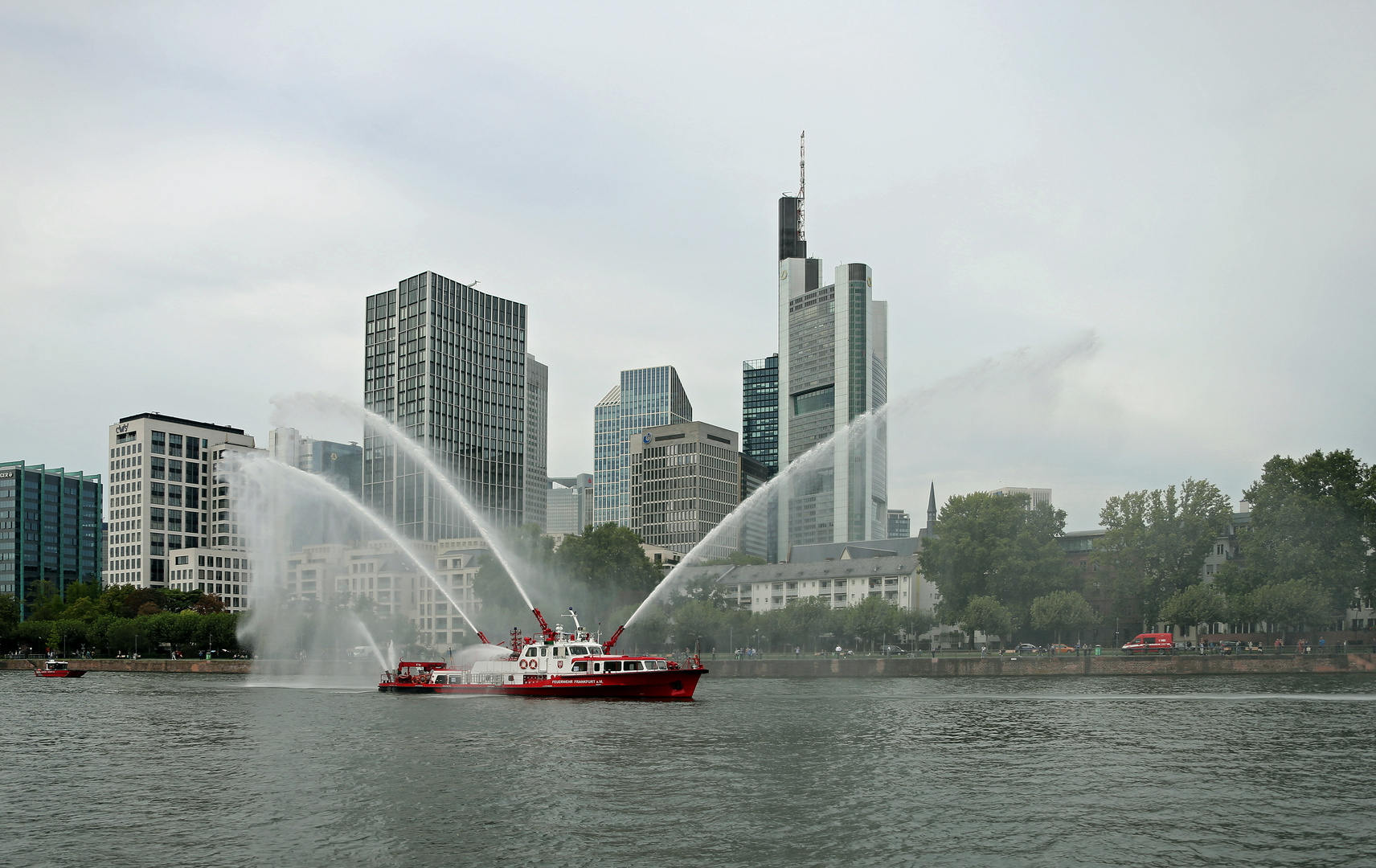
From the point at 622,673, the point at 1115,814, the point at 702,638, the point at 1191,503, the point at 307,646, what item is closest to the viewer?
the point at 1115,814

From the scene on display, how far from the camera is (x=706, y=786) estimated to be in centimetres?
4122

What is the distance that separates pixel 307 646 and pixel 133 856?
90601mm

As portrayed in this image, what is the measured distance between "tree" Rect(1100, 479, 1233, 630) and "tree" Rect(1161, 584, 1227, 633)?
18.5 ft

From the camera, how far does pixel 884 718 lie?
66875 mm

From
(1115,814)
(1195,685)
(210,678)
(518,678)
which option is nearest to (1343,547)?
(1195,685)

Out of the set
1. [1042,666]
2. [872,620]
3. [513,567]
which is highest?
[513,567]

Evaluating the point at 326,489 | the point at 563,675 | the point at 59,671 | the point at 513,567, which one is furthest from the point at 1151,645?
the point at 59,671

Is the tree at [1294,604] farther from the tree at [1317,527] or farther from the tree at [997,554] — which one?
the tree at [997,554]

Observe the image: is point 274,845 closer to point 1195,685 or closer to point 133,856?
point 133,856

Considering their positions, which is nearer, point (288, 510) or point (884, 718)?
point (884, 718)

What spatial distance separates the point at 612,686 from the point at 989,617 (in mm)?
64560

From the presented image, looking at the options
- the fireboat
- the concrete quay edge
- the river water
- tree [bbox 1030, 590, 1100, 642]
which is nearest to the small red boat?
the fireboat

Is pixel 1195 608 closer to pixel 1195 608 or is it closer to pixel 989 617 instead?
pixel 1195 608

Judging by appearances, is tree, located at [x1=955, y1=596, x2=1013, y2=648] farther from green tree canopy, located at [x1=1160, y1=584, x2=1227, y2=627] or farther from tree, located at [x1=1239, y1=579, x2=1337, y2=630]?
tree, located at [x1=1239, y1=579, x2=1337, y2=630]
